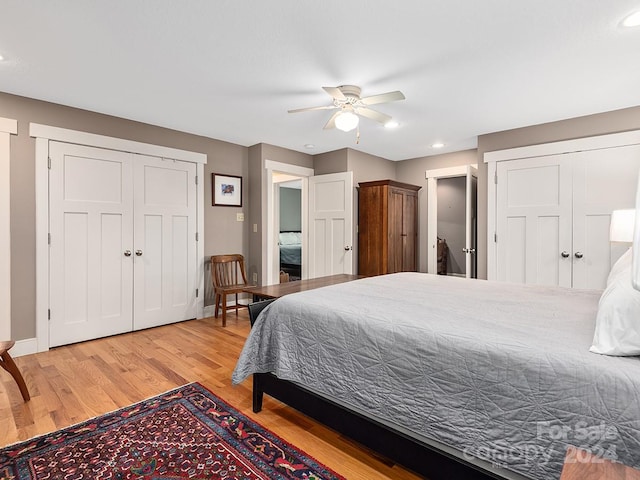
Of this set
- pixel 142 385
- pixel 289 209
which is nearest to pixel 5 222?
pixel 142 385

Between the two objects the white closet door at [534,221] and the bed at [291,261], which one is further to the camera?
the bed at [291,261]

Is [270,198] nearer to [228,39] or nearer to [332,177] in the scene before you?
[332,177]

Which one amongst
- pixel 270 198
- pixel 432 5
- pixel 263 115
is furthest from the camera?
pixel 270 198

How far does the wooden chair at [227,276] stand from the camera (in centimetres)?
420

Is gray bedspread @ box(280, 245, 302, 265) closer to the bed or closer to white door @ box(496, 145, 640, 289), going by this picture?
the bed

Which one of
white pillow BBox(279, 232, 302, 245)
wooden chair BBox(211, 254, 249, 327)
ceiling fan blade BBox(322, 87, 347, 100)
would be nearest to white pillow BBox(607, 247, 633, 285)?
ceiling fan blade BBox(322, 87, 347, 100)

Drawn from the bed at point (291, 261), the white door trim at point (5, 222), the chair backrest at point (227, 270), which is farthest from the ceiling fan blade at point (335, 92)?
the bed at point (291, 261)

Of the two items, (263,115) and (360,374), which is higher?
(263,115)

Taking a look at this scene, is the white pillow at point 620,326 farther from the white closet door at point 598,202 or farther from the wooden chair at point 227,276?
the wooden chair at point 227,276

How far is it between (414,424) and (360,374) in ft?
0.99

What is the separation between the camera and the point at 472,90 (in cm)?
286

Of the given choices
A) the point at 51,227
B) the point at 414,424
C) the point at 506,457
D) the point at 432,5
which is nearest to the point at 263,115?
the point at 432,5

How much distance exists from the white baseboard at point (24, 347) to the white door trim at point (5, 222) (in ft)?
0.34

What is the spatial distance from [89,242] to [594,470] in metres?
4.06
